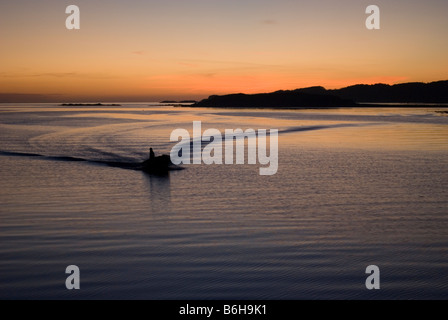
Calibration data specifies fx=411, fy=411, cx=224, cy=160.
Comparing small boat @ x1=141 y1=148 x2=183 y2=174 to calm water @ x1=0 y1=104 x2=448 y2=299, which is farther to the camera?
small boat @ x1=141 y1=148 x2=183 y2=174

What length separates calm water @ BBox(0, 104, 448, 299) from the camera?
340 inches

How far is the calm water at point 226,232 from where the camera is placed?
864 cm

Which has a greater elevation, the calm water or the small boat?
the small boat

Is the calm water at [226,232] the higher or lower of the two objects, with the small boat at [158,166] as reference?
lower

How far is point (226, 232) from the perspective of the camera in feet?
40.3

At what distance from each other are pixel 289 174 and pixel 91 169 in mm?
11697

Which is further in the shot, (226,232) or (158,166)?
(158,166)

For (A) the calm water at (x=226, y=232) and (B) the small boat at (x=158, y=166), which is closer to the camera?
(A) the calm water at (x=226, y=232)

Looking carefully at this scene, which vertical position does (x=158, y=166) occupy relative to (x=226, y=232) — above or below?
above

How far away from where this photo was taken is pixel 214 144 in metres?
40.0
